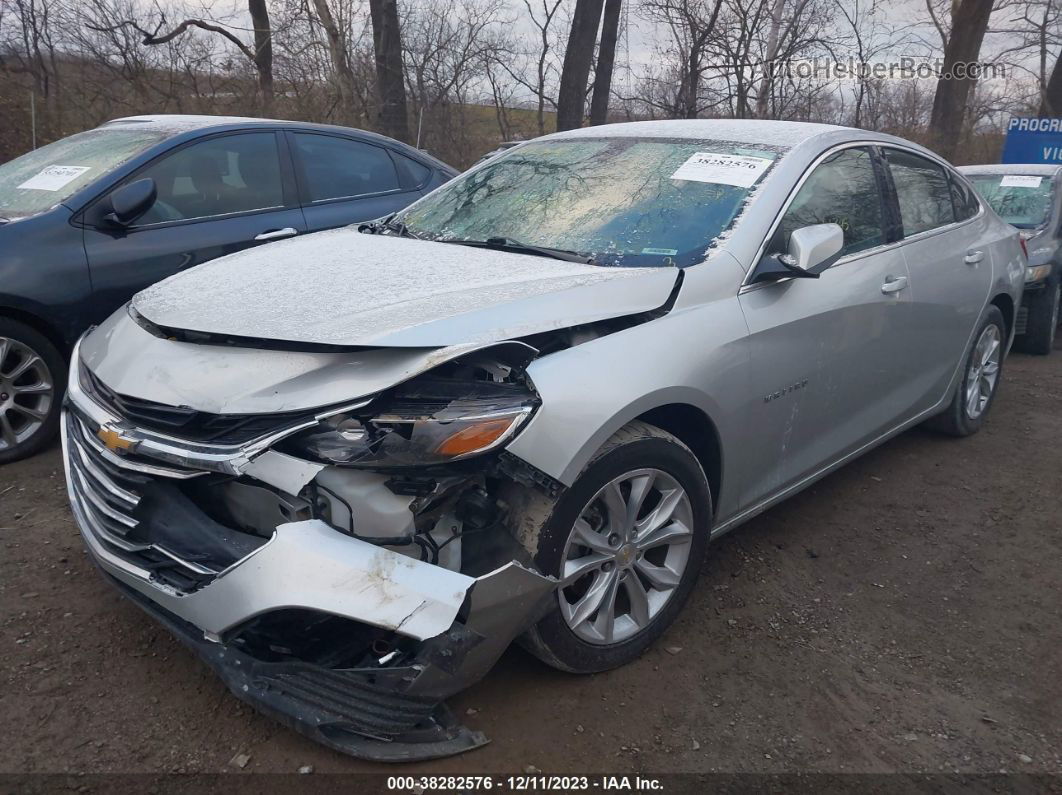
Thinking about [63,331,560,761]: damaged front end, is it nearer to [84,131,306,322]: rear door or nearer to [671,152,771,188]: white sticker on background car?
[671,152,771,188]: white sticker on background car

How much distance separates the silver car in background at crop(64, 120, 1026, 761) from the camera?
2.17 meters

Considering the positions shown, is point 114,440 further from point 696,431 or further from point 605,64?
point 605,64

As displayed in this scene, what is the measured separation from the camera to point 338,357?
2.31 metres

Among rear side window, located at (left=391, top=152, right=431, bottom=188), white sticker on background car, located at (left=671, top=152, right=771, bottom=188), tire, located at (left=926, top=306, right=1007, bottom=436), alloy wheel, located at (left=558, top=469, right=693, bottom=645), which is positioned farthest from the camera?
rear side window, located at (left=391, top=152, right=431, bottom=188)

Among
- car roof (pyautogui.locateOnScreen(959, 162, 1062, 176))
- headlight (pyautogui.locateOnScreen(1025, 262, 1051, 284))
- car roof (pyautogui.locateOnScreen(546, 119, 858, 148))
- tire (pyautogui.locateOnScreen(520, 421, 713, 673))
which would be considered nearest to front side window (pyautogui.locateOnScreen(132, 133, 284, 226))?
car roof (pyautogui.locateOnScreen(546, 119, 858, 148))

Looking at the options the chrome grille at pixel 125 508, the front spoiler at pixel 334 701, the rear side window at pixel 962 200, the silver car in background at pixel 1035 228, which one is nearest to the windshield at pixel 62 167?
the chrome grille at pixel 125 508

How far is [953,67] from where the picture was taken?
1745 centimetres

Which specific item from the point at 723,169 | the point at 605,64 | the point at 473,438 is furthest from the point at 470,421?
the point at 605,64

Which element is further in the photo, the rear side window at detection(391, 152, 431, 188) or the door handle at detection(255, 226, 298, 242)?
the rear side window at detection(391, 152, 431, 188)

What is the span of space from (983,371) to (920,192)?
142 cm

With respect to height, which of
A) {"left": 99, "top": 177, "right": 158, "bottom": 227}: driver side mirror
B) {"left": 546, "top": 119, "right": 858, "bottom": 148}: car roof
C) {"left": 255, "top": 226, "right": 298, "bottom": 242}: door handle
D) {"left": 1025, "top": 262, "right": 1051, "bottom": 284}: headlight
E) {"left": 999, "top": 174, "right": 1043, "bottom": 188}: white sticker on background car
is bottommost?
{"left": 1025, "top": 262, "right": 1051, "bottom": 284}: headlight

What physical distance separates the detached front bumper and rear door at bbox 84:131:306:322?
2.25m

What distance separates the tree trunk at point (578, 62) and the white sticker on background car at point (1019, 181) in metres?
6.33

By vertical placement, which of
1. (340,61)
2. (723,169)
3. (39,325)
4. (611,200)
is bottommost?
(39,325)
